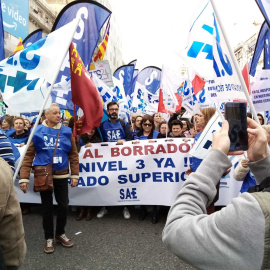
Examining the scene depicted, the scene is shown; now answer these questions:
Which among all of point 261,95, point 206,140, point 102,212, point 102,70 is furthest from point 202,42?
point 102,212

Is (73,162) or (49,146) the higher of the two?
(49,146)

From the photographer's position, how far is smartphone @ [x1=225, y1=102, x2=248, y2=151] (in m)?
1.19

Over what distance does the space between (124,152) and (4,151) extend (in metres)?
2.32

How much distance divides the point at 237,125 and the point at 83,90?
102 inches

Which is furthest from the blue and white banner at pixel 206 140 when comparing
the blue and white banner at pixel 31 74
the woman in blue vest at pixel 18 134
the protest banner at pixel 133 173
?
the woman in blue vest at pixel 18 134

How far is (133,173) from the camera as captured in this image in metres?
4.38

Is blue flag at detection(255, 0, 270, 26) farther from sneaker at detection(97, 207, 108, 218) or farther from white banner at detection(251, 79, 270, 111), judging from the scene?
sneaker at detection(97, 207, 108, 218)

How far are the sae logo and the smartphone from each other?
4516 mm

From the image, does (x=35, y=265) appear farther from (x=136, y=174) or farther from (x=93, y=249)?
(x=136, y=174)

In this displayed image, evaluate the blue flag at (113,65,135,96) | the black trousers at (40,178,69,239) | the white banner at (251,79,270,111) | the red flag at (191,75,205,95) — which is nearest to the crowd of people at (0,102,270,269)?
the black trousers at (40,178,69,239)

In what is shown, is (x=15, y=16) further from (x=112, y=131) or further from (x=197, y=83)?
(x=197, y=83)

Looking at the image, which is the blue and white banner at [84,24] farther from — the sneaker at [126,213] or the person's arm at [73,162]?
the sneaker at [126,213]

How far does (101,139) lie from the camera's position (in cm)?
487

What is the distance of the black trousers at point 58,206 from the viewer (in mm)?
3350
